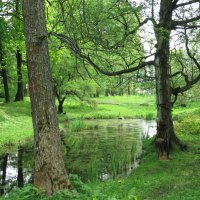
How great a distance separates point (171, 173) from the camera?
11.4m

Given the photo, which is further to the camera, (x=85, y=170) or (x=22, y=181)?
(x=85, y=170)

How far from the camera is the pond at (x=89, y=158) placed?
12.9m

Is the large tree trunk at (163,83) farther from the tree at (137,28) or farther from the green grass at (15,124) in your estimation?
the green grass at (15,124)

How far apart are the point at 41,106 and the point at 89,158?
8799mm

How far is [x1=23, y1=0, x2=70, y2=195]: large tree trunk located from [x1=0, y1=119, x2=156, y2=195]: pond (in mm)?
3838

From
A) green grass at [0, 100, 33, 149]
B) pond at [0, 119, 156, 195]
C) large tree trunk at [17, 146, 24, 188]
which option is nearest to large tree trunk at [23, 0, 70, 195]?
pond at [0, 119, 156, 195]

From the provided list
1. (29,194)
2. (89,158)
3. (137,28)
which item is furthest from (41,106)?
(89,158)

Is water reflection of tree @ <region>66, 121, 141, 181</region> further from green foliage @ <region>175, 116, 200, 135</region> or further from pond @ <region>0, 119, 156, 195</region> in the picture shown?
green foliage @ <region>175, 116, 200, 135</region>

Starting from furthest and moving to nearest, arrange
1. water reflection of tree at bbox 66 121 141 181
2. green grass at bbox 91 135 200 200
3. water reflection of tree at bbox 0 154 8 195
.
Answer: water reflection of tree at bbox 66 121 141 181
water reflection of tree at bbox 0 154 8 195
green grass at bbox 91 135 200 200

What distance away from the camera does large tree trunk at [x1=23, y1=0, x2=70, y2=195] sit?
25.8 ft

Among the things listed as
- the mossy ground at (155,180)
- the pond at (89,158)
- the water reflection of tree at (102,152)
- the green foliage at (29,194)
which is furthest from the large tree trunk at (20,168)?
the green foliage at (29,194)

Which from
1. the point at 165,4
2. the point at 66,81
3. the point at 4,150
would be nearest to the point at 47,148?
the point at 165,4

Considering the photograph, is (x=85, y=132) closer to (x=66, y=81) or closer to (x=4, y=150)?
(x=4, y=150)

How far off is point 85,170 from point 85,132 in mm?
11737
